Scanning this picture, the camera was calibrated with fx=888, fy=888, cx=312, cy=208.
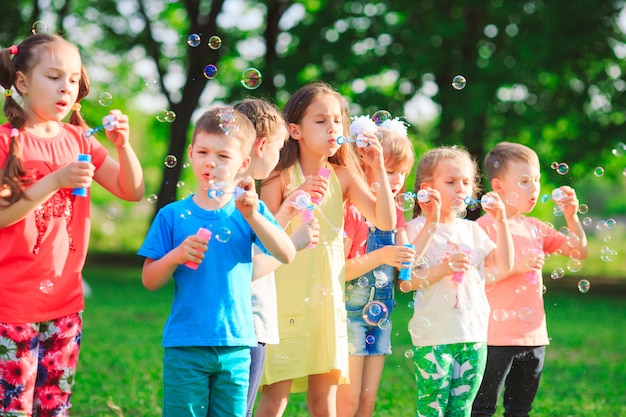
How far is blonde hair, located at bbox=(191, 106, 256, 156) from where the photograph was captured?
308 centimetres

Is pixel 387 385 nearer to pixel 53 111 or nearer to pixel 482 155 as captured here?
pixel 53 111

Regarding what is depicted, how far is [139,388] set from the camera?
609 centimetres

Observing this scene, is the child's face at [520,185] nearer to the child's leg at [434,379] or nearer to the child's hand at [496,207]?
the child's hand at [496,207]

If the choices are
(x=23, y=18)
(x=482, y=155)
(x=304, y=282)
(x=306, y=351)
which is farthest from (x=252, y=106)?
(x=23, y=18)

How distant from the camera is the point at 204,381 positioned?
300 cm

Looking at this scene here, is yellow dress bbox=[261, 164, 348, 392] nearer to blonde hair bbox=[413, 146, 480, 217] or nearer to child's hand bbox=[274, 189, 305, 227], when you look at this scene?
child's hand bbox=[274, 189, 305, 227]

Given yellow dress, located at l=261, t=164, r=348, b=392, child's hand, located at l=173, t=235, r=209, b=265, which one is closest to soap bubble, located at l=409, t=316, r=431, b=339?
yellow dress, located at l=261, t=164, r=348, b=392

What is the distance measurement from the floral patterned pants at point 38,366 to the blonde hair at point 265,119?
994 millimetres

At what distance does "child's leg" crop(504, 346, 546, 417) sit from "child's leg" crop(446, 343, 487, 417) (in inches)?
17.8

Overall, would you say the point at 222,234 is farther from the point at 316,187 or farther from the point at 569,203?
the point at 569,203

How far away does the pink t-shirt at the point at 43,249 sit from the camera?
10.2 ft

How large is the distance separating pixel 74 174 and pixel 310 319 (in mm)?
1174

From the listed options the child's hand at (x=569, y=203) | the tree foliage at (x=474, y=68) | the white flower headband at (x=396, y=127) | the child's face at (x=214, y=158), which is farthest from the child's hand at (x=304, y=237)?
the tree foliage at (x=474, y=68)

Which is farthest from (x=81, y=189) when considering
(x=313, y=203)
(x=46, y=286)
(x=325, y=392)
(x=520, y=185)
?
(x=520, y=185)
